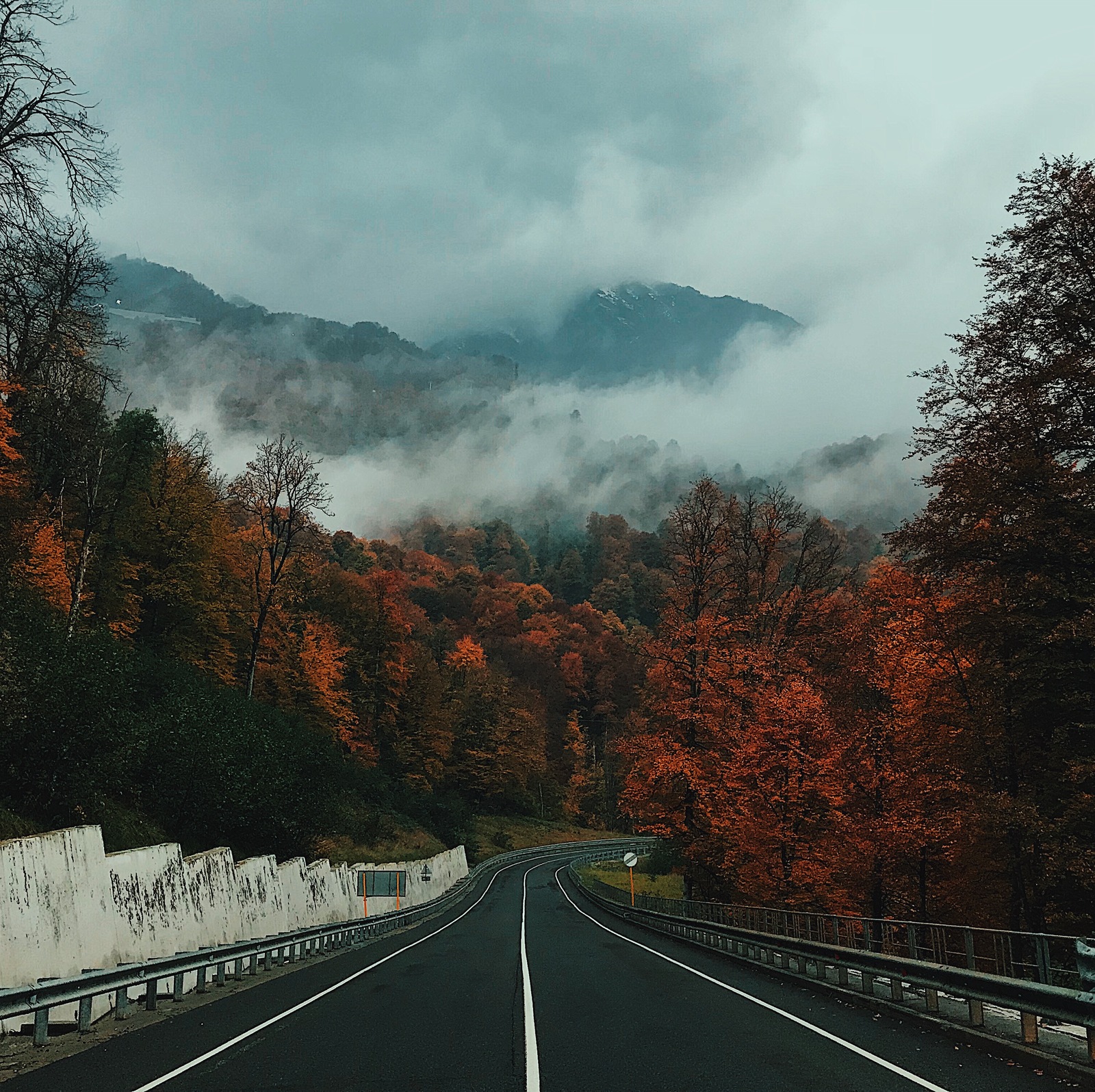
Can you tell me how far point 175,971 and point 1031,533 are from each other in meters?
17.1

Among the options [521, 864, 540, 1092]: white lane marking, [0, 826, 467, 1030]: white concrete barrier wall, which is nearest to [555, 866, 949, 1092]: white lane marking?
[521, 864, 540, 1092]: white lane marking

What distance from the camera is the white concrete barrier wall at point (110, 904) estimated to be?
10.3 m

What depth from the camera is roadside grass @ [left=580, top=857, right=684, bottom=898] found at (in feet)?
204

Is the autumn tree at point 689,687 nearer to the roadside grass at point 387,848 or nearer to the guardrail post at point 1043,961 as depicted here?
the roadside grass at point 387,848

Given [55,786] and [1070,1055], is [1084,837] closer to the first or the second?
[1070,1055]

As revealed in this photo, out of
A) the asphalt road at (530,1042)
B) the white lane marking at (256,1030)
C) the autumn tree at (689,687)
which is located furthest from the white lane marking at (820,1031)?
the autumn tree at (689,687)

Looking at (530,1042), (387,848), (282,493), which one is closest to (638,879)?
(387,848)

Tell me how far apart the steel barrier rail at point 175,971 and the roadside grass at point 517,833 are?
186 ft

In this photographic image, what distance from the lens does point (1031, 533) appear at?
62.5 ft

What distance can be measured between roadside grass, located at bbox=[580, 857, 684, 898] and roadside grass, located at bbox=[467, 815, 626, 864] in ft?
38.1

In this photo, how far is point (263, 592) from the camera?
58.7m

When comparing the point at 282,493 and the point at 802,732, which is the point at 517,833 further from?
the point at 802,732

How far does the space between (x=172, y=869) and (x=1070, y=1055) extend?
Result: 1256 centimetres

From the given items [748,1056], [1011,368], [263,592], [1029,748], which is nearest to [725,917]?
[1029,748]
